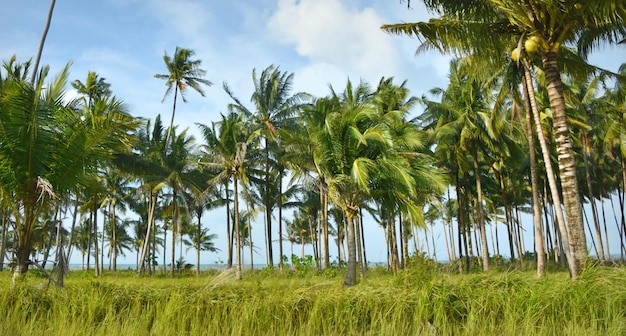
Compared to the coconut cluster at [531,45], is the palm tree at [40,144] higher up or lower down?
lower down

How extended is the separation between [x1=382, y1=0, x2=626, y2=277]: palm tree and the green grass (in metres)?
2.70

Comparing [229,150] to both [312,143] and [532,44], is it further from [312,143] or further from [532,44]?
[532,44]

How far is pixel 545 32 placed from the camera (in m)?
9.05

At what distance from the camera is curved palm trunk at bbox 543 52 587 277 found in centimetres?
847

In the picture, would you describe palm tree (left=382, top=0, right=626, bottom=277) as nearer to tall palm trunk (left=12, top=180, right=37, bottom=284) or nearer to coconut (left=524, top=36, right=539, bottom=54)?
coconut (left=524, top=36, right=539, bottom=54)

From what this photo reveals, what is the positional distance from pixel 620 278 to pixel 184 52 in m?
27.7

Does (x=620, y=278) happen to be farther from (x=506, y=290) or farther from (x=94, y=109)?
(x=94, y=109)

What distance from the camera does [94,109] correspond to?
771cm

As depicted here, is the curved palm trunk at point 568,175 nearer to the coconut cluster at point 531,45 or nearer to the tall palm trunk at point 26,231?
the coconut cluster at point 531,45

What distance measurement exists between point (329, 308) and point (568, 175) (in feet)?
19.9

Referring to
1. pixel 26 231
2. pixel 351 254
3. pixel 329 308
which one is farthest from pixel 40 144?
pixel 351 254

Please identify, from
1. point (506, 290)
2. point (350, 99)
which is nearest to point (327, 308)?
point (506, 290)

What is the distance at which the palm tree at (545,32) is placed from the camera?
8453mm

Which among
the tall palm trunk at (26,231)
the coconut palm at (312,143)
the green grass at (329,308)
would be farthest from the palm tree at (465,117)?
the tall palm trunk at (26,231)
